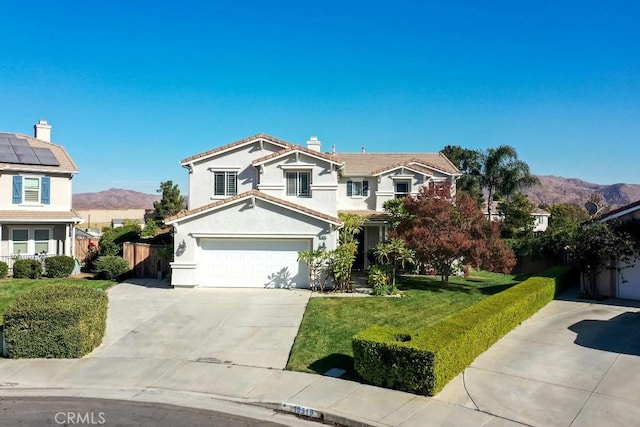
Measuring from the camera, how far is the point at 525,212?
4153 cm

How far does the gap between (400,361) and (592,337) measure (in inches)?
267

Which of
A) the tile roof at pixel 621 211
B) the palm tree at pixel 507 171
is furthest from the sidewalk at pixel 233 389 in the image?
the palm tree at pixel 507 171

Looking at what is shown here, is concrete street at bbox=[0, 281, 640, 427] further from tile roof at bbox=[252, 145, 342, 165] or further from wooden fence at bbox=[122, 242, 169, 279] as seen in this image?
tile roof at bbox=[252, 145, 342, 165]

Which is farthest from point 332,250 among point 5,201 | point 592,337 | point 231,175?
point 5,201

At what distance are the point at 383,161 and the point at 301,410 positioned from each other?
22.9 meters

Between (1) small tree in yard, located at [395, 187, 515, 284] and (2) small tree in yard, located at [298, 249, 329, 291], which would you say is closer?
(1) small tree in yard, located at [395, 187, 515, 284]

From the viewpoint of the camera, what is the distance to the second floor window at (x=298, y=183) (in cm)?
2283

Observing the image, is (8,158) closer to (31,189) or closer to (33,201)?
(31,189)

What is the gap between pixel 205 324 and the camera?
14273mm

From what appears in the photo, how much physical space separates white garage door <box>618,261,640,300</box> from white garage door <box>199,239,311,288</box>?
12174 millimetres

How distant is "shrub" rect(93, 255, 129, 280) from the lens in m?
22.0

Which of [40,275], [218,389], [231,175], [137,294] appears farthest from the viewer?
[231,175]

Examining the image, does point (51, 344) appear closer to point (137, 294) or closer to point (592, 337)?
point (137, 294)

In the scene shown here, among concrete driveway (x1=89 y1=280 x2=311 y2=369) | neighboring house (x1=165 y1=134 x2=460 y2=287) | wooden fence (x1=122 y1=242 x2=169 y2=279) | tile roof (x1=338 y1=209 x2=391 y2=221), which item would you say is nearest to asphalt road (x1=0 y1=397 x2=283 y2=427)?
concrete driveway (x1=89 y1=280 x2=311 y2=369)
